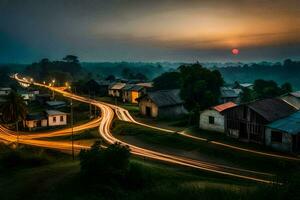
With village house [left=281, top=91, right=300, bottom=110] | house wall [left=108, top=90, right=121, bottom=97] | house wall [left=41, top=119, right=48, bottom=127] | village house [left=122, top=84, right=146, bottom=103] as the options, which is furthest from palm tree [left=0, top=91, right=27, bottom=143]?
village house [left=281, top=91, right=300, bottom=110]

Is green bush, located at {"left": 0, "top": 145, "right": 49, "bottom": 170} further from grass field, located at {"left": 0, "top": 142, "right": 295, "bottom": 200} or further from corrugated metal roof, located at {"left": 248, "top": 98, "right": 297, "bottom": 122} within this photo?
corrugated metal roof, located at {"left": 248, "top": 98, "right": 297, "bottom": 122}

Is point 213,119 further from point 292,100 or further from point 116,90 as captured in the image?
point 116,90

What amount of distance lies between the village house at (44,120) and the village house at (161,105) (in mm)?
20830

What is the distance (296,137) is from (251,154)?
6.58 meters

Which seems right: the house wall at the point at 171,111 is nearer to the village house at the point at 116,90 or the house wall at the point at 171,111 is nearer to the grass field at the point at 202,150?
the grass field at the point at 202,150

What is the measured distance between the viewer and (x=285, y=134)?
41.7m

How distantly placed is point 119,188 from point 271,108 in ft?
106

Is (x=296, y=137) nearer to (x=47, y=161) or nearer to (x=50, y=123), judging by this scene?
(x=47, y=161)

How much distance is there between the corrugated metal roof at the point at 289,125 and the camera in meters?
41.1

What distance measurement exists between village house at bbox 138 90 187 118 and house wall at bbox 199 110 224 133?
62.9 ft

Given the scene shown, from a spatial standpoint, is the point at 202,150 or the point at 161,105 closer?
the point at 202,150

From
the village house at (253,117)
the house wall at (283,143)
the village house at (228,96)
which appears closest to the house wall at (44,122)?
the village house at (253,117)

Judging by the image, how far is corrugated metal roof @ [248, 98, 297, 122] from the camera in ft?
152

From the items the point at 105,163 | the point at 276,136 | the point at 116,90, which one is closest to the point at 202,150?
the point at 276,136
